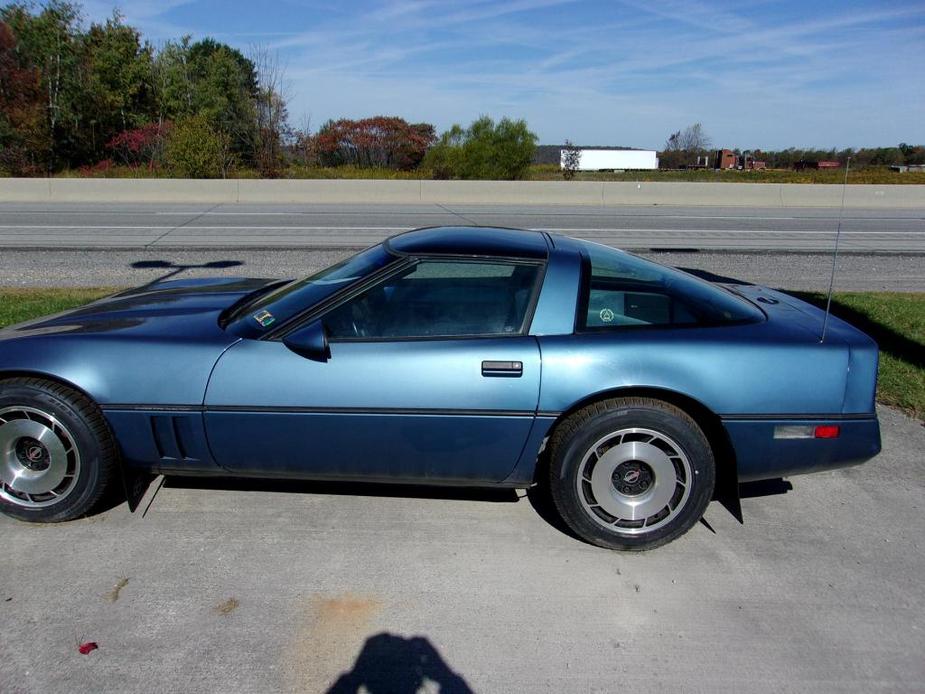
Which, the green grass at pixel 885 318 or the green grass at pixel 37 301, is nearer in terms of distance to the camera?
the green grass at pixel 885 318

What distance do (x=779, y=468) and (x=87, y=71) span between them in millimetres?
41791

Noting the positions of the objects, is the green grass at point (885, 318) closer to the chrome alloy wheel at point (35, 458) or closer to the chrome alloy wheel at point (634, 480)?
the chrome alloy wheel at point (634, 480)

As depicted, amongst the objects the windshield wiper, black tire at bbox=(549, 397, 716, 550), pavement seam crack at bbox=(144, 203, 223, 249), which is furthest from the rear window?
pavement seam crack at bbox=(144, 203, 223, 249)

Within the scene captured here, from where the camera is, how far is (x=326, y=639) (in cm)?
266

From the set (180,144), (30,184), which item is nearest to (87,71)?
(180,144)

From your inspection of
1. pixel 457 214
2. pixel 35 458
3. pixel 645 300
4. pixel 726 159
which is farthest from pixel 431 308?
pixel 726 159

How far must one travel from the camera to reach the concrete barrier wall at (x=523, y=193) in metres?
23.2

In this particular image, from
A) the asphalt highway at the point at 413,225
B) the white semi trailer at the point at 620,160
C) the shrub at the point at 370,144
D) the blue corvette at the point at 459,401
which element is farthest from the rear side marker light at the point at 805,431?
the white semi trailer at the point at 620,160

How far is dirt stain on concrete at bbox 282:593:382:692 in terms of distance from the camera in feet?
8.13

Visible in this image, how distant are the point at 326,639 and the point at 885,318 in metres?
6.24

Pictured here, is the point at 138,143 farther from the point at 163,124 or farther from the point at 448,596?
the point at 448,596

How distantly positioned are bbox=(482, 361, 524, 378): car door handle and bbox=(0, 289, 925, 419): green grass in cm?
326

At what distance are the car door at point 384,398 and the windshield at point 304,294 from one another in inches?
5.7

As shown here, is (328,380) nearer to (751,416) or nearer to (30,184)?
(751,416)
